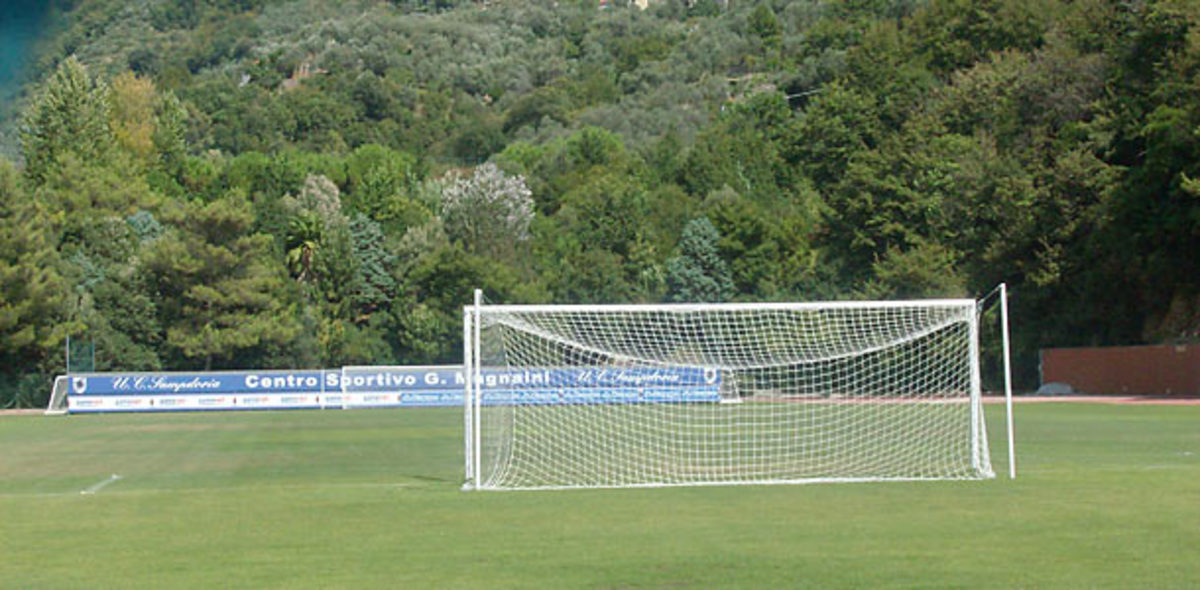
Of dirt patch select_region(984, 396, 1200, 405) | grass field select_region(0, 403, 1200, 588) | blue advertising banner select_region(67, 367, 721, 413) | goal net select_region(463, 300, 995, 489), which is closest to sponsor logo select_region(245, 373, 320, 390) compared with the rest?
blue advertising banner select_region(67, 367, 721, 413)

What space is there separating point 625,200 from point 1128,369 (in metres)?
42.7

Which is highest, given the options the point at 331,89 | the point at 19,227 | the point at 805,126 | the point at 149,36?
the point at 331,89

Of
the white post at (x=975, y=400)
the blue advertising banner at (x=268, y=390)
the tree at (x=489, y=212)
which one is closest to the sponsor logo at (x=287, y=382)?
the blue advertising banner at (x=268, y=390)

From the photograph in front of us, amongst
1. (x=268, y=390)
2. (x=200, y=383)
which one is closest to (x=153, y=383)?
(x=200, y=383)

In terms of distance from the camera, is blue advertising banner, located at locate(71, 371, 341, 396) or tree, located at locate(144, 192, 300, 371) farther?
tree, located at locate(144, 192, 300, 371)

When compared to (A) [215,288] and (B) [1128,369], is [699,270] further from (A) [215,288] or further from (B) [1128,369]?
(B) [1128,369]

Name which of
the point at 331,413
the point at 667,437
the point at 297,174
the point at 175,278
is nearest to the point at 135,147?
the point at 297,174

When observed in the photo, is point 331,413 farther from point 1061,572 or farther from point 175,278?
point 1061,572

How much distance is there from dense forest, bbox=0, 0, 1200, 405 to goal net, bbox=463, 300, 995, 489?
6683mm

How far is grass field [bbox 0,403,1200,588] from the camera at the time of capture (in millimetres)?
8492

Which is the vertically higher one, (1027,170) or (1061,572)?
(1027,170)

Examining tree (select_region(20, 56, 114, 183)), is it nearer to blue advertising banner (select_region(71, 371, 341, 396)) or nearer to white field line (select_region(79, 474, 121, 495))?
blue advertising banner (select_region(71, 371, 341, 396))

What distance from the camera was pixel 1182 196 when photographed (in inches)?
1618

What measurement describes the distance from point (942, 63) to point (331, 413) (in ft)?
146
